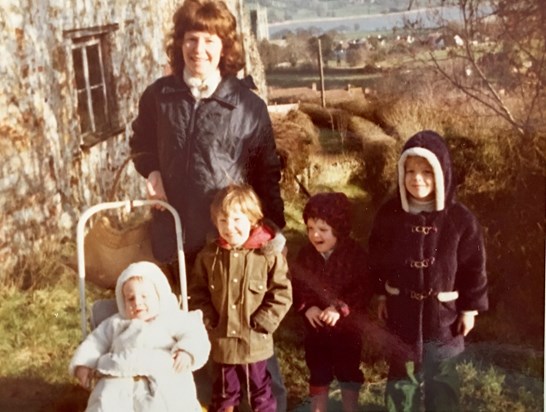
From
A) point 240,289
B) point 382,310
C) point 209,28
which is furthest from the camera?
point 382,310

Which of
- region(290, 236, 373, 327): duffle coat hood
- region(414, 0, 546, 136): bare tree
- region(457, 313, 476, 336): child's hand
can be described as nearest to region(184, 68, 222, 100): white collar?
region(290, 236, 373, 327): duffle coat hood

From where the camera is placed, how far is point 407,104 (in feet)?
7.69

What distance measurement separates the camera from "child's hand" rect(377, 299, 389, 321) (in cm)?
242

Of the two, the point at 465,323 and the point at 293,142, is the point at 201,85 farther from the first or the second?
the point at 465,323

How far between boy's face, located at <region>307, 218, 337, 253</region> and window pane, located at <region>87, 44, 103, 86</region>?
753mm

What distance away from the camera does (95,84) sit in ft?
7.41

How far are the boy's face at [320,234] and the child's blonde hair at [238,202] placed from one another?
6.4 inches

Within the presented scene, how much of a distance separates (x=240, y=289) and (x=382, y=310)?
46 centimetres

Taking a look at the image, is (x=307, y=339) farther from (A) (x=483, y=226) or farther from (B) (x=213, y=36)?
(B) (x=213, y=36)

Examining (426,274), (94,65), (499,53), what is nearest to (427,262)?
(426,274)

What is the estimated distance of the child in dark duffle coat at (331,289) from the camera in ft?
7.73

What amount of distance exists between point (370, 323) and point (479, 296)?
13.6 inches

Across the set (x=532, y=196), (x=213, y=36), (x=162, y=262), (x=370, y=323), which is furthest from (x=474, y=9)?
(x=162, y=262)

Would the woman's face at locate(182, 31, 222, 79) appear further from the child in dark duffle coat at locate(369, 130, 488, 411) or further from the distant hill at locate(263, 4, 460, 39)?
the child in dark duffle coat at locate(369, 130, 488, 411)
